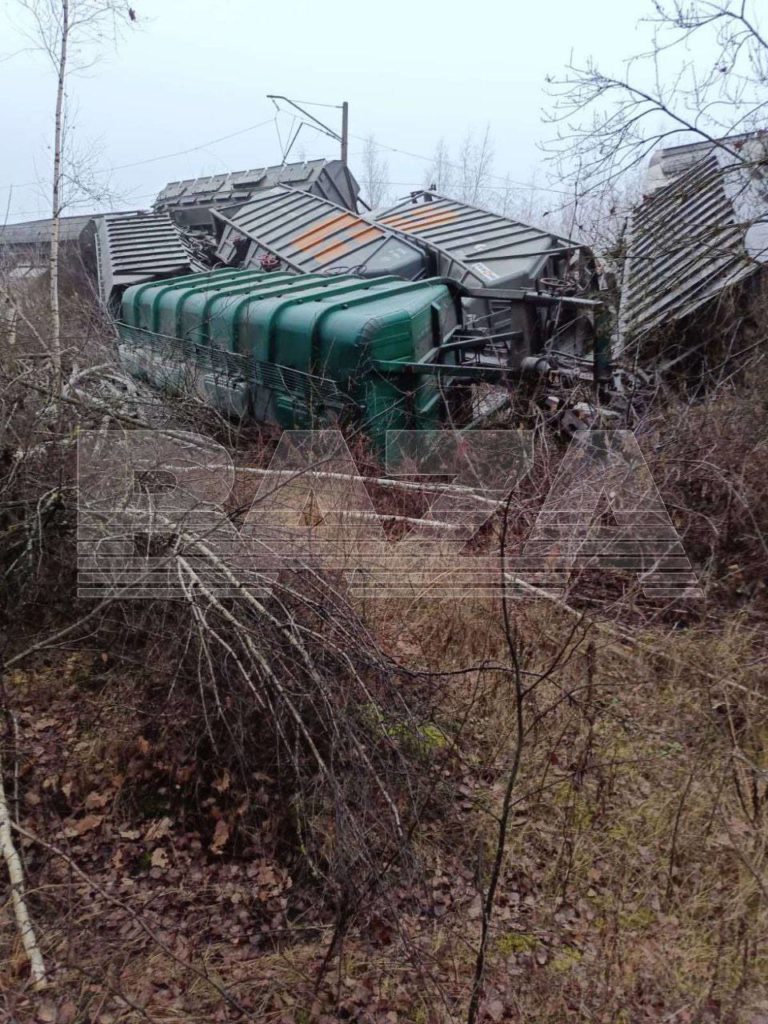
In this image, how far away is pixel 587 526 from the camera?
12.5ft

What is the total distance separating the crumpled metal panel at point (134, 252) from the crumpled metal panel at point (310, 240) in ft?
2.09

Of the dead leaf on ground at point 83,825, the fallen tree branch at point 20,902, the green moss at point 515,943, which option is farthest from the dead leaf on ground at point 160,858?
the green moss at point 515,943

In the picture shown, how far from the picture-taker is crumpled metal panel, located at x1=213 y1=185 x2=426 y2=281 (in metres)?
6.68

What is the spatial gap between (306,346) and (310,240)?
3227 millimetres

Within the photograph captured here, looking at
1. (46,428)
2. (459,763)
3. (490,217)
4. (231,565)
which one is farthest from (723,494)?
(490,217)

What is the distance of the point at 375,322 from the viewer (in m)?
4.60

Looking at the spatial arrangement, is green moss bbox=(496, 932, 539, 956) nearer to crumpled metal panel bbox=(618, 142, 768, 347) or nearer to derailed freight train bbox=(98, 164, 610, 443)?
derailed freight train bbox=(98, 164, 610, 443)

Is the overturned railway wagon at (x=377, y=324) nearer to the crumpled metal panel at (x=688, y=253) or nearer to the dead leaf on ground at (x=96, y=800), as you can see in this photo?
the crumpled metal panel at (x=688, y=253)

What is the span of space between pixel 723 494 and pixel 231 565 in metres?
2.70

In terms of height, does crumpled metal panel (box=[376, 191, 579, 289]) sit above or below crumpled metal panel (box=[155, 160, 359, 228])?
below

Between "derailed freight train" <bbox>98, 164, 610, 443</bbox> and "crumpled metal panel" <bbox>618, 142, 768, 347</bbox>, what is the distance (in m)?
0.39

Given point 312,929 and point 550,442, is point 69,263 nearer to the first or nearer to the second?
point 550,442

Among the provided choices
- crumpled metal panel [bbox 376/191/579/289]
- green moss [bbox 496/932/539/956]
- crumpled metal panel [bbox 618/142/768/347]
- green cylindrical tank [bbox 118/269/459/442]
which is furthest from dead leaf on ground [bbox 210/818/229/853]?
crumpled metal panel [bbox 376/191/579/289]

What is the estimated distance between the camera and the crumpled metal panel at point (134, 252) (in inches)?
307
